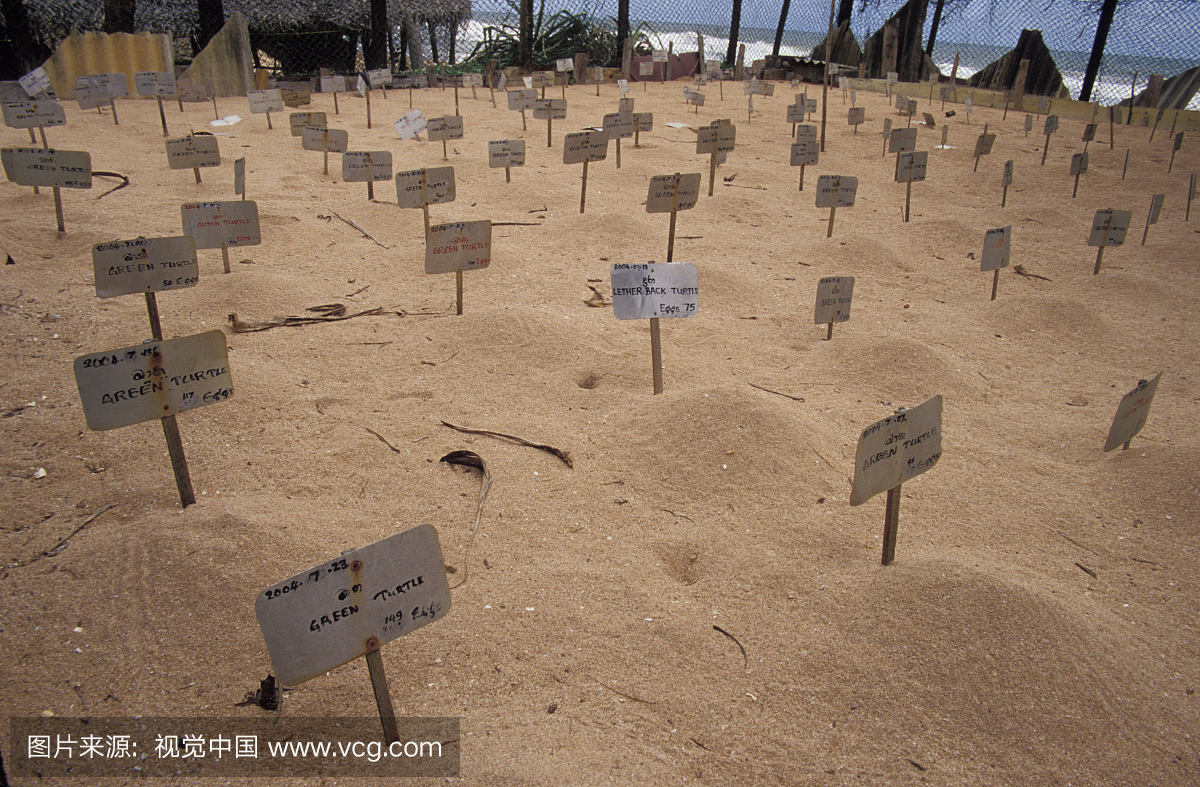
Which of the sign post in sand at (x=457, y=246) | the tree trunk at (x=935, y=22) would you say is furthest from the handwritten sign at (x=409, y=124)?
the tree trunk at (x=935, y=22)

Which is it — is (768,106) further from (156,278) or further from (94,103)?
(156,278)

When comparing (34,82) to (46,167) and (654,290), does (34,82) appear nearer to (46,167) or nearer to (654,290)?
(46,167)

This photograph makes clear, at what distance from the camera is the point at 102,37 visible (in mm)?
11430

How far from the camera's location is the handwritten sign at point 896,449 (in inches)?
87.1

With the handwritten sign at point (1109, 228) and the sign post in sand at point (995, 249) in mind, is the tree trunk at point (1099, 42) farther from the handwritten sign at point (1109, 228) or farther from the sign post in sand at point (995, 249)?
the sign post in sand at point (995, 249)

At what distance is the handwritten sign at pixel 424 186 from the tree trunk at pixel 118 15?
11.0 m

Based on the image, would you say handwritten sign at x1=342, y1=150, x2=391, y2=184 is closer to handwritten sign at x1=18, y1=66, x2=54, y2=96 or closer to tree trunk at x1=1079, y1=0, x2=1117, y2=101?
handwritten sign at x1=18, y1=66, x2=54, y2=96

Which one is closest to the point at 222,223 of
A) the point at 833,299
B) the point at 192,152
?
the point at 192,152

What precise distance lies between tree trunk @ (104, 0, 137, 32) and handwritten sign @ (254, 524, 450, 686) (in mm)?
14918

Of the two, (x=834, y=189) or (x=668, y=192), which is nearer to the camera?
(x=668, y=192)

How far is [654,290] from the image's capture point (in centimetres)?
345

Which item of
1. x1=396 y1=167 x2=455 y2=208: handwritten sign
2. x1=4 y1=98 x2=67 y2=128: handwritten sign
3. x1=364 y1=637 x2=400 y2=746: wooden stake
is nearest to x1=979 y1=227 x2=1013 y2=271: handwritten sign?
x1=396 y1=167 x2=455 y2=208: handwritten sign

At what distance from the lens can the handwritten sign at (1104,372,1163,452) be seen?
302 centimetres

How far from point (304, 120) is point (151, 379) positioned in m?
8.07
